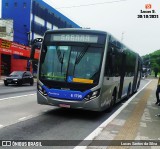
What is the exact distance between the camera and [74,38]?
35.5ft

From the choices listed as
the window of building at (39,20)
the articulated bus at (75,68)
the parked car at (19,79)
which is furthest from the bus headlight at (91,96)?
the window of building at (39,20)

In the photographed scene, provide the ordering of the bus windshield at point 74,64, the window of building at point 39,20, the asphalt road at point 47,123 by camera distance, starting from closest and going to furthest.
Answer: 1. the asphalt road at point 47,123
2. the bus windshield at point 74,64
3. the window of building at point 39,20

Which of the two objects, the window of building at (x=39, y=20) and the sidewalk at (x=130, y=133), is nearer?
the sidewalk at (x=130, y=133)

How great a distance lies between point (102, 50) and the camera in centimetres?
1051

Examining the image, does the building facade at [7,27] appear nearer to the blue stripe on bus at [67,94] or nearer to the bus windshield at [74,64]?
the bus windshield at [74,64]

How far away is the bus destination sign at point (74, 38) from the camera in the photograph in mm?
10656

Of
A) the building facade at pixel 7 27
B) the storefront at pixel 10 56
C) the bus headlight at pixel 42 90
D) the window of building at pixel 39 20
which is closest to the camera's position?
the bus headlight at pixel 42 90

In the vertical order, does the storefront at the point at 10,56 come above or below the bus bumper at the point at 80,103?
above

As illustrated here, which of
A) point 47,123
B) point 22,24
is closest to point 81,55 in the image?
point 47,123

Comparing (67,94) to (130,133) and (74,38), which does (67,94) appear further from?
(130,133)

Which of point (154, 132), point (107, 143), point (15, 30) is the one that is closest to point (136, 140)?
point (107, 143)

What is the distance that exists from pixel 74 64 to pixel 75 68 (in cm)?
14

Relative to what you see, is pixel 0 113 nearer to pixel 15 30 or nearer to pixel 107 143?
pixel 107 143

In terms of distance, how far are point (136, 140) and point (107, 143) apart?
894 mm
